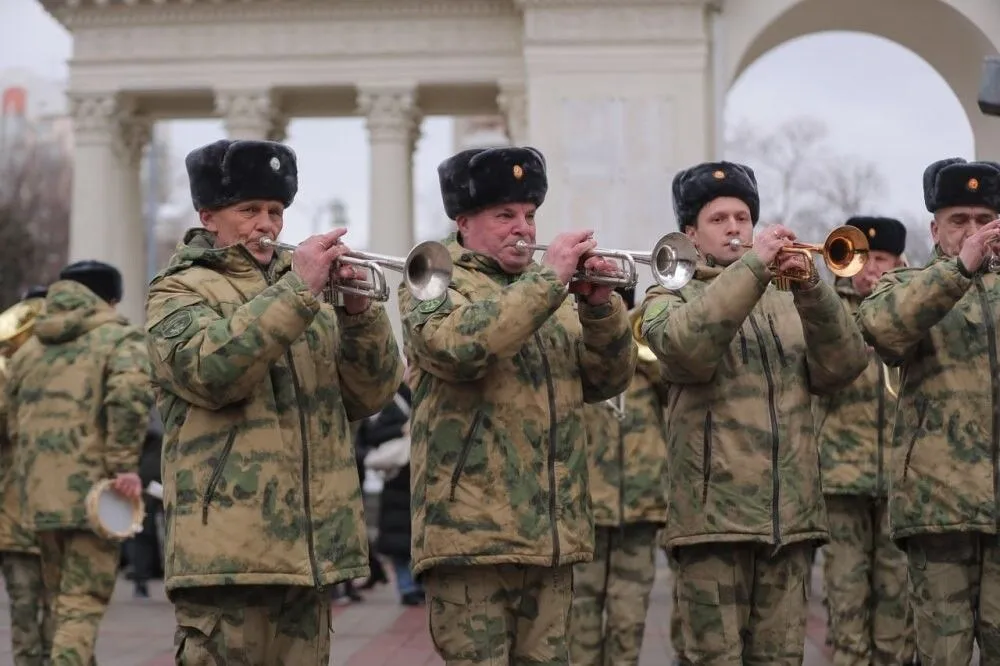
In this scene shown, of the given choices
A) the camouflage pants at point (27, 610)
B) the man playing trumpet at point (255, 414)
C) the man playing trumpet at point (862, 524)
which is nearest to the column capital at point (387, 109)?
the man playing trumpet at point (862, 524)

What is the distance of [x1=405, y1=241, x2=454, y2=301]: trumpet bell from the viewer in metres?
5.41

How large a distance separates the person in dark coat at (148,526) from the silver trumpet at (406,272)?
10.4 metres

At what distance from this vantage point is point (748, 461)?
6047 millimetres

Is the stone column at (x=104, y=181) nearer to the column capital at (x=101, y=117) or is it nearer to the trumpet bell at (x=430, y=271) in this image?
the column capital at (x=101, y=117)

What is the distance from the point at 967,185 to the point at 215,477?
3.35 meters

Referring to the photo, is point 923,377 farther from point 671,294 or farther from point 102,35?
point 102,35

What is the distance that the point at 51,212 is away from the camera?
211 feet

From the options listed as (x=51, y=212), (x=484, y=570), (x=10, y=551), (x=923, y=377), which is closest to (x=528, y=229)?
(x=484, y=570)

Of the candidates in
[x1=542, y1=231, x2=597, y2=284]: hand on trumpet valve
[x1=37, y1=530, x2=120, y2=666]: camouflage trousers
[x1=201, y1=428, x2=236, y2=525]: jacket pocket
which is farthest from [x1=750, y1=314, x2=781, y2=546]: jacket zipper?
[x1=37, y1=530, x2=120, y2=666]: camouflage trousers

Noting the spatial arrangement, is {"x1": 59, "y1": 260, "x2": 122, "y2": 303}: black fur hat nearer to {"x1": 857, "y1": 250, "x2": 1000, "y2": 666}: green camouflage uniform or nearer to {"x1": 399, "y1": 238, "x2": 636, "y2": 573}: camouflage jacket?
{"x1": 399, "y1": 238, "x2": 636, "y2": 573}: camouflage jacket

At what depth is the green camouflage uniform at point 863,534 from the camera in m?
8.70

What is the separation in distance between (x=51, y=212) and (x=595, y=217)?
139 feet

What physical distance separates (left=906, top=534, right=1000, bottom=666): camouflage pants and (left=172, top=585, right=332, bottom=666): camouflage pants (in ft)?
8.25

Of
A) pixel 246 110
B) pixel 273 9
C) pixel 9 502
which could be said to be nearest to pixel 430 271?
pixel 9 502
